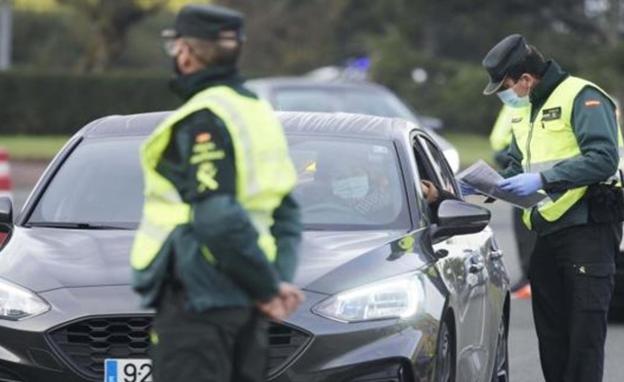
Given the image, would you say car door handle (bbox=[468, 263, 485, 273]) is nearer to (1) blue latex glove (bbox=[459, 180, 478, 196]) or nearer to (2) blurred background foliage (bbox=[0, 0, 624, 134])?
(1) blue latex glove (bbox=[459, 180, 478, 196])

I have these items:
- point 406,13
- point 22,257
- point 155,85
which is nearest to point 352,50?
point 406,13

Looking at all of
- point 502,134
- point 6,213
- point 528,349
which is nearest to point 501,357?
point 528,349

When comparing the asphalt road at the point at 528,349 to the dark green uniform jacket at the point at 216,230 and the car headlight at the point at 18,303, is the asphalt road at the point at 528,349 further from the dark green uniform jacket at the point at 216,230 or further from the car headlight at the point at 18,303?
the dark green uniform jacket at the point at 216,230

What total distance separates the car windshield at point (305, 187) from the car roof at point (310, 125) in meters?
0.06

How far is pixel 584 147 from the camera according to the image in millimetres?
7820

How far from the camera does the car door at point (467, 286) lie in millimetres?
7359

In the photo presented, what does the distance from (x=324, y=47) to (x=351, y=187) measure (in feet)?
168

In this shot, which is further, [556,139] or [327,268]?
[556,139]

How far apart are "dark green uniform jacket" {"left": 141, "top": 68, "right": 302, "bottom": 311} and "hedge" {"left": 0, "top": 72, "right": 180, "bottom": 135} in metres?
34.2

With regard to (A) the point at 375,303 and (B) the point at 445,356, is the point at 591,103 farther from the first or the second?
(A) the point at 375,303

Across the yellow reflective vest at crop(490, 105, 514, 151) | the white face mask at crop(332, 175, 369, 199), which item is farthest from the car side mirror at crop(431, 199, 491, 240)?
the yellow reflective vest at crop(490, 105, 514, 151)

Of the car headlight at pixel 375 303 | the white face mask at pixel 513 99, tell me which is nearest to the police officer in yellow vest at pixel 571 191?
the white face mask at pixel 513 99

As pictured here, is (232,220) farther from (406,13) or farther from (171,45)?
(406,13)

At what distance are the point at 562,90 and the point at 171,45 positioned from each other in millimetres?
3332
